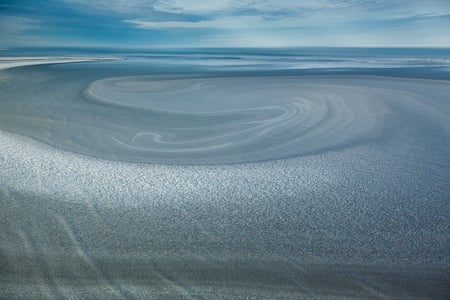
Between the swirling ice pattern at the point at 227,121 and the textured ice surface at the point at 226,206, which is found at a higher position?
the swirling ice pattern at the point at 227,121

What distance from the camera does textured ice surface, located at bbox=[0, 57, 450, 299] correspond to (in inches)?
78.0

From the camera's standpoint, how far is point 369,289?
1905 millimetres

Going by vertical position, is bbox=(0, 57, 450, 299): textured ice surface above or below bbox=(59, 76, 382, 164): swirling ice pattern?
below

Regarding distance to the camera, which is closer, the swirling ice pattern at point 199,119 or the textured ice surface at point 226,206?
the textured ice surface at point 226,206

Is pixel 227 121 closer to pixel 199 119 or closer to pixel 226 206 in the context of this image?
pixel 199 119

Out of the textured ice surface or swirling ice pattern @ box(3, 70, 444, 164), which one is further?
swirling ice pattern @ box(3, 70, 444, 164)

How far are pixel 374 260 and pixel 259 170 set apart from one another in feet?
5.26

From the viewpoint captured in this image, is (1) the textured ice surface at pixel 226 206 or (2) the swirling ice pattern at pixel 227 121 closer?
(1) the textured ice surface at pixel 226 206

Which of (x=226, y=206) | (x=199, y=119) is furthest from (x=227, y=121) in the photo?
(x=226, y=206)

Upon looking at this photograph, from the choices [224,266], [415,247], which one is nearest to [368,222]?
[415,247]

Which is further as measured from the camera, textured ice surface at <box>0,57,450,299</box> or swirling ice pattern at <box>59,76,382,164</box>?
swirling ice pattern at <box>59,76,382,164</box>

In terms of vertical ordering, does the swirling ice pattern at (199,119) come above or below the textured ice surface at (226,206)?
above

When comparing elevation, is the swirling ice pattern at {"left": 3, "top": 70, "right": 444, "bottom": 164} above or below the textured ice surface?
above

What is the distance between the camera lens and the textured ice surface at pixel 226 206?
6.50ft
